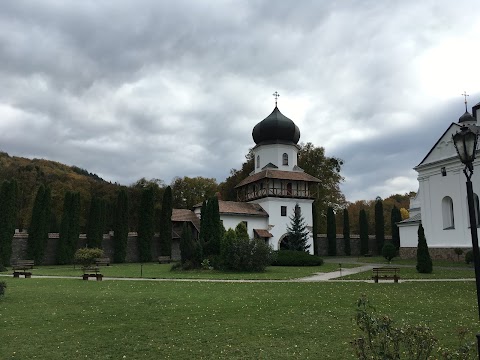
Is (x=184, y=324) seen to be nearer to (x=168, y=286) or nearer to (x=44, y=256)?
(x=168, y=286)

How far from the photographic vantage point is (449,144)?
103ft

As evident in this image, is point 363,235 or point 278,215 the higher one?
point 278,215

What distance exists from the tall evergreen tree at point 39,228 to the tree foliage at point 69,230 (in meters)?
1.29

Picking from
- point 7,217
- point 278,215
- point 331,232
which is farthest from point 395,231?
point 7,217

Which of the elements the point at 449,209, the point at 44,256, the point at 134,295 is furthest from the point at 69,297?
the point at 449,209

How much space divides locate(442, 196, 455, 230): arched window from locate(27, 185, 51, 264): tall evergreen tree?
1258 inches

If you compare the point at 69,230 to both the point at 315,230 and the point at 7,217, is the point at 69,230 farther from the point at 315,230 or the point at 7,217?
the point at 315,230

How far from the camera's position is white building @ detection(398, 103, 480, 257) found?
97.1 ft

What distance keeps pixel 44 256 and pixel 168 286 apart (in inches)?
947

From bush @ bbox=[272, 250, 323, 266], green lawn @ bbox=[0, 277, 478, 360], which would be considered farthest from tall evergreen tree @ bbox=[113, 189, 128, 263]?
green lawn @ bbox=[0, 277, 478, 360]

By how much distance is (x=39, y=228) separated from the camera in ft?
117

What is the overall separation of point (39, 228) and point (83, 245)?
14.4ft

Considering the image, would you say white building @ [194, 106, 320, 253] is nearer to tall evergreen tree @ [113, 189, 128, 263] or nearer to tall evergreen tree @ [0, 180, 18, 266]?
tall evergreen tree @ [113, 189, 128, 263]

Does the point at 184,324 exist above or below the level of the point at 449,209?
below
